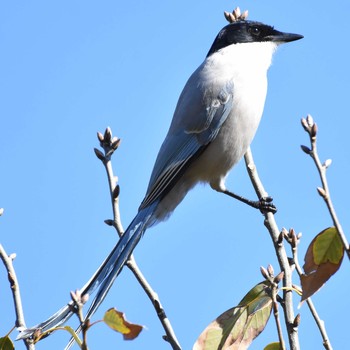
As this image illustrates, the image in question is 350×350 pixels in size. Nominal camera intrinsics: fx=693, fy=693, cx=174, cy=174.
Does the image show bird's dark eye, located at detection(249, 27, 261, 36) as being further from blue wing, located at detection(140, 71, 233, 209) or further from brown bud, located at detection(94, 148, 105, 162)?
brown bud, located at detection(94, 148, 105, 162)

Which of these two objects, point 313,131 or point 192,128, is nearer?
point 313,131

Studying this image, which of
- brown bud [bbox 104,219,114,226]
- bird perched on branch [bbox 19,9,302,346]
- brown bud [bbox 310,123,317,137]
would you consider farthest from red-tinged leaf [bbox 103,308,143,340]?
bird perched on branch [bbox 19,9,302,346]

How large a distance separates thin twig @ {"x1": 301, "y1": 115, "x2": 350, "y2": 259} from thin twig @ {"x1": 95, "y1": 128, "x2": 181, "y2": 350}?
80 centimetres

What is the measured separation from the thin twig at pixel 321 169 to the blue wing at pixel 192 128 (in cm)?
201

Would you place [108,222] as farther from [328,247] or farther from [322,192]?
[322,192]

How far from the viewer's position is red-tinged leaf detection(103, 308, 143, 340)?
2.08 meters

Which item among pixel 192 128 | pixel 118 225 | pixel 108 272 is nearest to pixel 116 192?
pixel 118 225

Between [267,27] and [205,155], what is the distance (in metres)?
1.38

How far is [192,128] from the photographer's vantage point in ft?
14.9

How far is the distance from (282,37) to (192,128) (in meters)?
1.26

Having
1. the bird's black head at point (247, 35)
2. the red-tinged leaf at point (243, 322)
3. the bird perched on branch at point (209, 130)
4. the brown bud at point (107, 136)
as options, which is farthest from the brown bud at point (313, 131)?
the bird's black head at point (247, 35)

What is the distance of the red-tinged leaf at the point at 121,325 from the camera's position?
2.08 meters

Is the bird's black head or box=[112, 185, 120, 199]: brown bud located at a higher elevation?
the bird's black head

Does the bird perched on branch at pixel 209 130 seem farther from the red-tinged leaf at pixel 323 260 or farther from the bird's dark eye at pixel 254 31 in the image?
the red-tinged leaf at pixel 323 260
